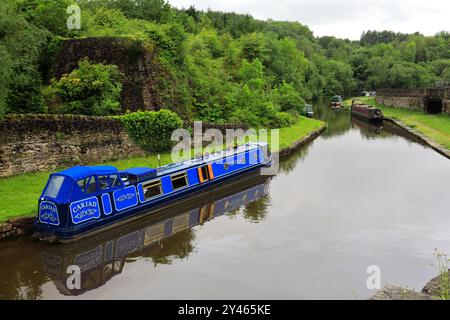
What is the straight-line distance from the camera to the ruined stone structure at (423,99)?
43.6 metres

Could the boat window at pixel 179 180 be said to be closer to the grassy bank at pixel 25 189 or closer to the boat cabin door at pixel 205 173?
the boat cabin door at pixel 205 173

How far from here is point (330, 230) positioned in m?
14.2

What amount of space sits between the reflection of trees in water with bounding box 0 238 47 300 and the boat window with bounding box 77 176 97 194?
221 centimetres

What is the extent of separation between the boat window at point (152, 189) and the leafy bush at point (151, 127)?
5665 millimetres

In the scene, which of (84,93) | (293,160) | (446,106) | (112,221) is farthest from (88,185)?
(446,106)

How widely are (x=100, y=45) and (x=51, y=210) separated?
561 inches

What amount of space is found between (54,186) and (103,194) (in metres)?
1.46

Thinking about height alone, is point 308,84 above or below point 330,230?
above

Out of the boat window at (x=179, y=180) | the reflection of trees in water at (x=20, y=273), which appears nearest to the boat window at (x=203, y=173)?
the boat window at (x=179, y=180)

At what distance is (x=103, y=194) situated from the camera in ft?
44.3

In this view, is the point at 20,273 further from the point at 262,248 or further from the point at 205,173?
the point at 205,173
